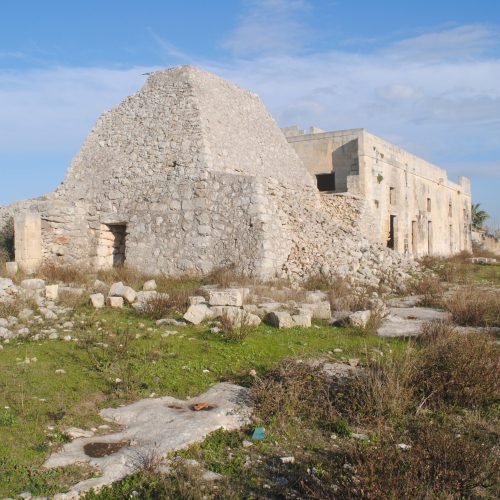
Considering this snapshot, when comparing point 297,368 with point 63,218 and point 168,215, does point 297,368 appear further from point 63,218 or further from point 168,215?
point 63,218

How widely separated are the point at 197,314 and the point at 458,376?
431 cm

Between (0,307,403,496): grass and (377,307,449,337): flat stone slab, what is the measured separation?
568 millimetres

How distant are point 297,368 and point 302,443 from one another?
4.00 ft

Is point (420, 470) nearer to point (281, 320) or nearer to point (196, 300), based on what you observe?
point (281, 320)

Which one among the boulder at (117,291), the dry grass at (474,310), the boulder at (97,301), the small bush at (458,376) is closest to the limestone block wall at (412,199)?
the dry grass at (474,310)

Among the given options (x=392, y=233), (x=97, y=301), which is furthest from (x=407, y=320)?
(x=392, y=233)

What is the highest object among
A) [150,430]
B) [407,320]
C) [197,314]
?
[197,314]

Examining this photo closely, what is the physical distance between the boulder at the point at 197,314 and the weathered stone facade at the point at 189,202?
407 centimetres

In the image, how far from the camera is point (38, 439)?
4.62 m

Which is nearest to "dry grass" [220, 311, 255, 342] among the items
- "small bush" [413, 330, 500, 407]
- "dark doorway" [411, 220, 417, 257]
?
"small bush" [413, 330, 500, 407]

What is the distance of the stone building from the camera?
20.5 m

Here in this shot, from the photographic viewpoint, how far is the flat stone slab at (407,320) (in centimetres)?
839

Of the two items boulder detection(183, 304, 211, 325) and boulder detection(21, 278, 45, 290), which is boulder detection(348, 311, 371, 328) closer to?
boulder detection(183, 304, 211, 325)

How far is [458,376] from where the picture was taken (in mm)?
5414
